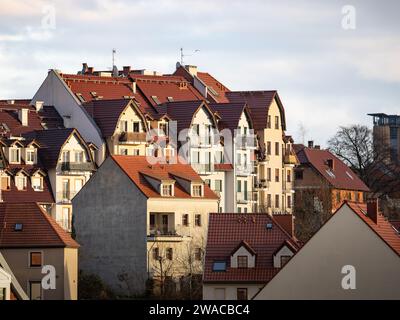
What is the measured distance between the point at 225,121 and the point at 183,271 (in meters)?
27.6

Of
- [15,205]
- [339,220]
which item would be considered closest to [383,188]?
[15,205]

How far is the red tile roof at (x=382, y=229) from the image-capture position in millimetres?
80500

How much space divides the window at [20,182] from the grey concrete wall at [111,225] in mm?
5009

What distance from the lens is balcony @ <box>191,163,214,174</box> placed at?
131 metres

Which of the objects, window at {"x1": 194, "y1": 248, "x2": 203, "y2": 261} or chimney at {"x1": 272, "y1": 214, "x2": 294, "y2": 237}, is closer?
chimney at {"x1": 272, "y1": 214, "x2": 294, "y2": 237}

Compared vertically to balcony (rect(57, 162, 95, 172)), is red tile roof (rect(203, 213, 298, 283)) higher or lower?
lower

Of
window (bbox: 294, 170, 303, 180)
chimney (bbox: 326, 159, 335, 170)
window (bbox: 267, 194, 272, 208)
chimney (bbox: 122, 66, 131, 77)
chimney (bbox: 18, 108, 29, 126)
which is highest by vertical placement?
chimney (bbox: 122, 66, 131, 77)

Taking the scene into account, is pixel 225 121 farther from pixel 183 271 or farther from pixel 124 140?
pixel 183 271

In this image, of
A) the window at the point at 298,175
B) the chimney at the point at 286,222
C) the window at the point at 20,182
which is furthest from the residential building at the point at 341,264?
the window at the point at 298,175

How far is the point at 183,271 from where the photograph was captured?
111 m

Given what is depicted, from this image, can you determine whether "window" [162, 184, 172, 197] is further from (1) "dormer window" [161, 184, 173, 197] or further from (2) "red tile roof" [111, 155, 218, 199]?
(2) "red tile roof" [111, 155, 218, 199]

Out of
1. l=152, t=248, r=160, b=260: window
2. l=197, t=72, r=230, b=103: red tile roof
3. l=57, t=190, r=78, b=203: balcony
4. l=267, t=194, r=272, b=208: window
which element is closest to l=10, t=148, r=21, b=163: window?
l=57, t=190, r=78, b=203: balcony

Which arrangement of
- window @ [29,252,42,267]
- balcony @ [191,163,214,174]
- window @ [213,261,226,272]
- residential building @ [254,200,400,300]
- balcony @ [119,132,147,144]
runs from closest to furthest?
residential building @ [254,200,400,300] < window @ [213,261,226,272] < window @ [29,252,42,267] < balcony @ [119,132,147,144] < balcony @ [191,163,214,174]

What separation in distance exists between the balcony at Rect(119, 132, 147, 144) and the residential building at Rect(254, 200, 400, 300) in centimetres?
4678
